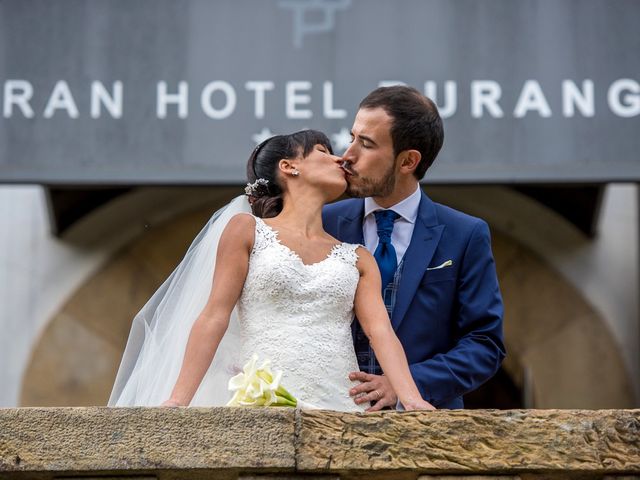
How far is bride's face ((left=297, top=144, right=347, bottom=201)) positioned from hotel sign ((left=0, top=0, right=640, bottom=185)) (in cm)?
250

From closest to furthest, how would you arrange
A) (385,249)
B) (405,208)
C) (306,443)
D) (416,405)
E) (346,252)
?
(306,443) → (416,405) → (346,252) → (385,249) → (405,208)

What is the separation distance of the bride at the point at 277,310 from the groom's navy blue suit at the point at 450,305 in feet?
0.67

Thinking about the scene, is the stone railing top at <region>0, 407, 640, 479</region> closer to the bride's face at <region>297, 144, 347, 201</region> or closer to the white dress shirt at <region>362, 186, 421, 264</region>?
the bride's face at <region>297, 144, 347, 201</region>

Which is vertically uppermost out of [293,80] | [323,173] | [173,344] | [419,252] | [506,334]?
[293,80]

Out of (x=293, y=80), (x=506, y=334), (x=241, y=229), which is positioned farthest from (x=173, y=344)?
(x=506, y=334)

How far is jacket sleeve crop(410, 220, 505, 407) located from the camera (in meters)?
4.50

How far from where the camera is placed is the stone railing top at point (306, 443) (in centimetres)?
367

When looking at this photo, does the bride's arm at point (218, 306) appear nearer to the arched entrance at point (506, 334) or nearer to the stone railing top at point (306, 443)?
the stone railing top at point (306, 443)

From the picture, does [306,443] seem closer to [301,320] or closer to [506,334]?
[301,320]

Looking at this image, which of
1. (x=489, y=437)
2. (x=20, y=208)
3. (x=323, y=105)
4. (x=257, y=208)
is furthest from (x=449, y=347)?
(x=20, y=208)

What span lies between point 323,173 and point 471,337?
687 mm

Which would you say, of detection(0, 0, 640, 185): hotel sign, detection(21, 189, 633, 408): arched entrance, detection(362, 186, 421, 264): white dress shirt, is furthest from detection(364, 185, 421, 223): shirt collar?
detection(21, 189, 633, 408): arched entrance

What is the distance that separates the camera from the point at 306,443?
3680 mm

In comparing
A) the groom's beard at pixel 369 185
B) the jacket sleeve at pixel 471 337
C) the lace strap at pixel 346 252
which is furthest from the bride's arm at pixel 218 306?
the jacket sleeve at pixel 471 337
